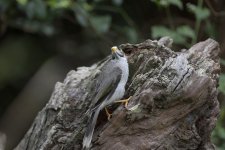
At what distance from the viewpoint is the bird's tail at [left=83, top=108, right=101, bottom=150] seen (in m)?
3.39

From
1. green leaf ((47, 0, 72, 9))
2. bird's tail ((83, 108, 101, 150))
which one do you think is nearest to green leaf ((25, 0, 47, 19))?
green leaf ((47, 0, 72, 9))

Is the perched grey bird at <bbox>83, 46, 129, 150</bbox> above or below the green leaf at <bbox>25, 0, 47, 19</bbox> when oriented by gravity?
below

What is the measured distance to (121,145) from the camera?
134 inches

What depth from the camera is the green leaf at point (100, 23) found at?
18.5ft

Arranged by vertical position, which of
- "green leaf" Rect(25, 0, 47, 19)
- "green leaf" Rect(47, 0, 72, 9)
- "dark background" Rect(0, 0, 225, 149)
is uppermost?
"green leaf" Rect(25, 0, 47, 19)

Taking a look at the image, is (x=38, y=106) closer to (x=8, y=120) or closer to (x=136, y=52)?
(x=8, y=120)

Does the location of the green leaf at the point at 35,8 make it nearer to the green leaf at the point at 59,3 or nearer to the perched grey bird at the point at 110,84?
the green leaf at the point at 59,3

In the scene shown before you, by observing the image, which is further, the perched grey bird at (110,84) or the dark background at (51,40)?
the dark background at (51,40)

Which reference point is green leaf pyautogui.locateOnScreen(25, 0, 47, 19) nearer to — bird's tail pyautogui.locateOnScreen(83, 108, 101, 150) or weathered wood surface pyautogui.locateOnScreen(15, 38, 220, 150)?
weathered wood surface pyautogui.locateOnScreen(15, 38, 220, 150)

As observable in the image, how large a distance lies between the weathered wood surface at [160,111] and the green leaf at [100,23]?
6.32 feet

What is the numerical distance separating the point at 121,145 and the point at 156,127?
8.3 inches

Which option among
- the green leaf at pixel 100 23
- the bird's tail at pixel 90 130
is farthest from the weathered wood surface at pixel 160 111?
the green leaf at pixel 100 23

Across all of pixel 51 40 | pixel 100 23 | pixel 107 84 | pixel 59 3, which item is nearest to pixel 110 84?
pixel 107 84

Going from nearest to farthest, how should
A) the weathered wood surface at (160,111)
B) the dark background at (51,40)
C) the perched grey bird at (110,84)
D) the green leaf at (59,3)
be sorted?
the weathered wood surface at (160,111) < the perched grey bird at (110,84) < the green leaf at (59,3) < the dark background at (51,40)
